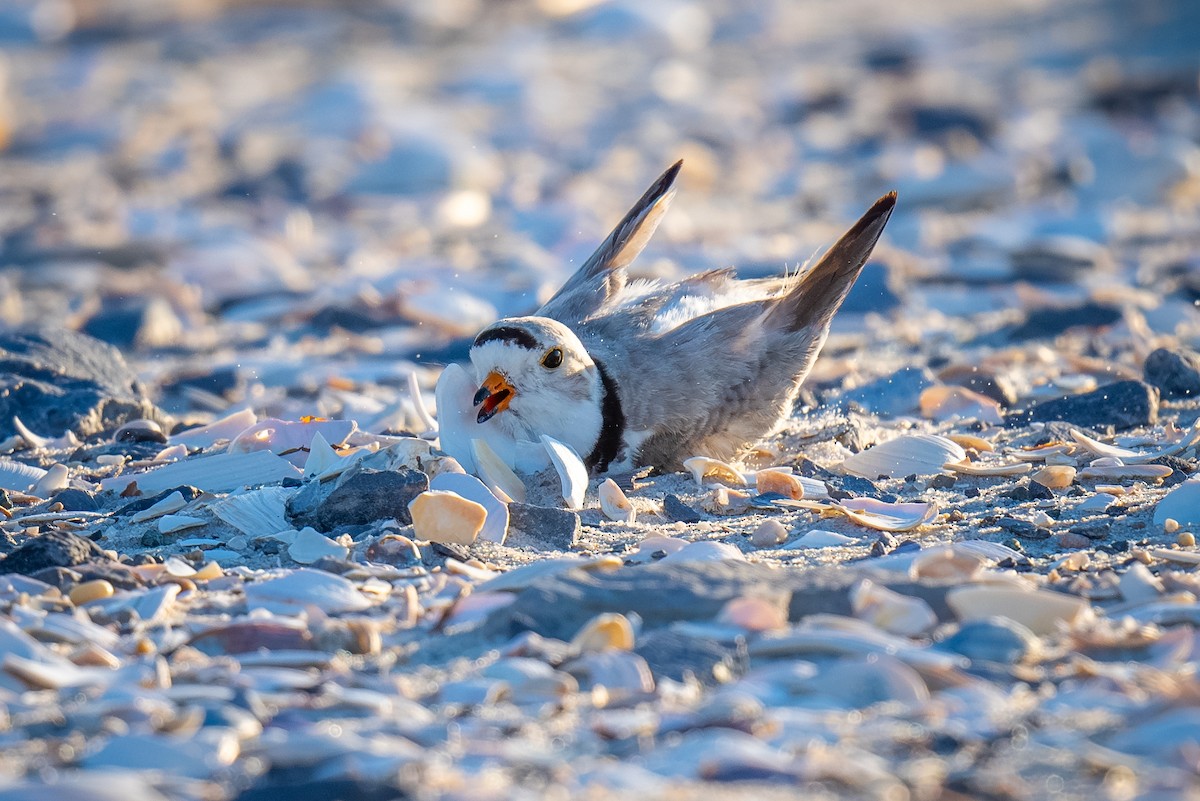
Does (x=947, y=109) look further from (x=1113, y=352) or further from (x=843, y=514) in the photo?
(x=843, y=514)

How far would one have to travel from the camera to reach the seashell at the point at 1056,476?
355cm

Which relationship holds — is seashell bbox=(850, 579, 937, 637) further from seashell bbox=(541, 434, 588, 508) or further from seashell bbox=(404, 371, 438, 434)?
seashell bbox=(404, 371, 438, 434)

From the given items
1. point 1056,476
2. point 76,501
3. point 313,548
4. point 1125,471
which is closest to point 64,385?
point 76,501

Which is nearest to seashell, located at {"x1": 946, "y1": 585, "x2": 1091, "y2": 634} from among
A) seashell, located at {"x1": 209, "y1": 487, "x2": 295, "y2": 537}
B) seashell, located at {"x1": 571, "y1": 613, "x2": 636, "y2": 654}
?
seashell, located at {"x1": 571, "y1": 613, "x2": 636, "y2": 654}

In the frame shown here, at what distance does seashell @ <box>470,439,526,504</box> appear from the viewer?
138 inches

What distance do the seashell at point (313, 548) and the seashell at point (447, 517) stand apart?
179 millimetres

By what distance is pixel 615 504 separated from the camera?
3447mm

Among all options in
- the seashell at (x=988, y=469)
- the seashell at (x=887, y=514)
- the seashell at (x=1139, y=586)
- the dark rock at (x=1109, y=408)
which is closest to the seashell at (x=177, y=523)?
the seashell at (x=887, y=514)

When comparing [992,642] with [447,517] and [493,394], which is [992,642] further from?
[493,394]

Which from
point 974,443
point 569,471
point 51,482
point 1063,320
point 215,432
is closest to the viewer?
point 569,471

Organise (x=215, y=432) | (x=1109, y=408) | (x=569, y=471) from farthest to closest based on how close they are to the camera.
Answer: (x=1109, y=408), (x=215, y=432), (x=569, y=471)

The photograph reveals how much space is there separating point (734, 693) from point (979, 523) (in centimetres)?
128

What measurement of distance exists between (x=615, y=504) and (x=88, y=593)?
1252mm

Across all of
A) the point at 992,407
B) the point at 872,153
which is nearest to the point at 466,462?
the point at 992,407
